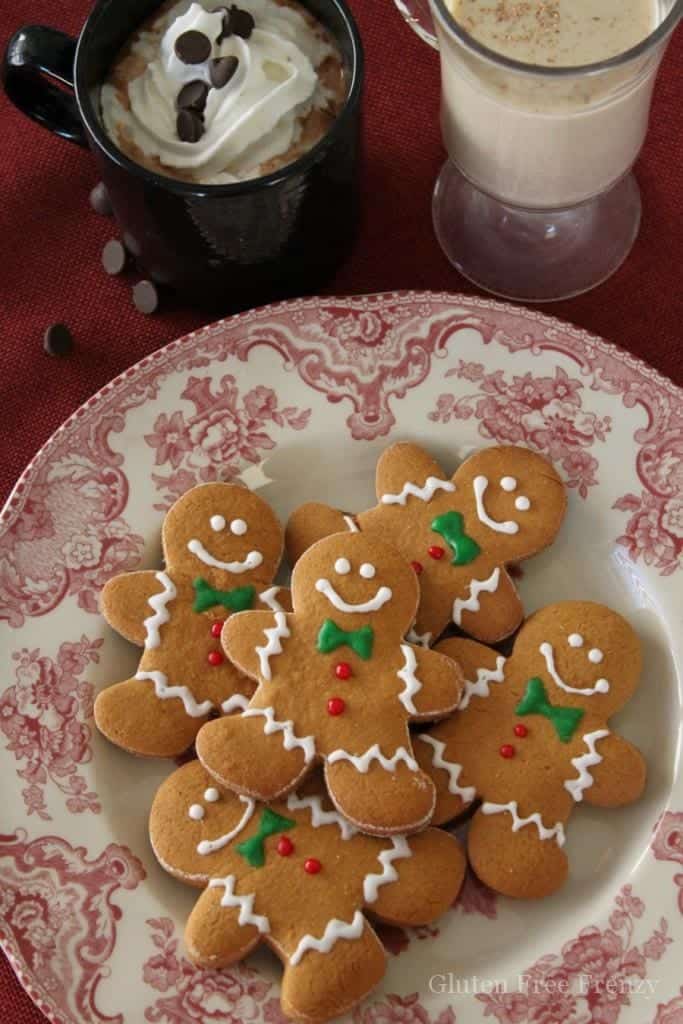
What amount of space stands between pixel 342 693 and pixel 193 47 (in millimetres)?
671

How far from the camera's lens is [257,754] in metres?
1.23

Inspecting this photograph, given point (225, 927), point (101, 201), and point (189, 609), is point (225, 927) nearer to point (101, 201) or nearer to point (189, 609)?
point (189, 609)

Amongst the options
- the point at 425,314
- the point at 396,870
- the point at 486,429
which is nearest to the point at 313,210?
the point at 425,314

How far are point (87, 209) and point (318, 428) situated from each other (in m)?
0.45

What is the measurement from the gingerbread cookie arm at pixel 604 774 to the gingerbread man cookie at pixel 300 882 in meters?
0.14

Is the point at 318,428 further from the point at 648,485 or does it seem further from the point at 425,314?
the point at 648,485

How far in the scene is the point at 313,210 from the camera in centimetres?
143

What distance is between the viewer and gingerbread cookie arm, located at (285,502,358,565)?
1.38m

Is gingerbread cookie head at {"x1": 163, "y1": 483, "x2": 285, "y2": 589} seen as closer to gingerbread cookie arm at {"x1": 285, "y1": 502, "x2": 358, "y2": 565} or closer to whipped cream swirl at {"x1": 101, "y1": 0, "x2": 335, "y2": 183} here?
gingerbread cookie arm at {"x1": 285, "y1": 502, "x2": 358, "y2": 565}

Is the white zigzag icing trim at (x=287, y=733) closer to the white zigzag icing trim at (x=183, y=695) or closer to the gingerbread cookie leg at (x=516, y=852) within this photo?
the white zigzag icing trim at (x=183, y=695)

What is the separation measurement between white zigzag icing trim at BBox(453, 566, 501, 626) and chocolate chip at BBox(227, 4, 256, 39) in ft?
2.02

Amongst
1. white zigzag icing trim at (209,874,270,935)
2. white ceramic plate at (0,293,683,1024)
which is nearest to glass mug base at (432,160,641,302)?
white ceramic plate at (0,293,683,1024)

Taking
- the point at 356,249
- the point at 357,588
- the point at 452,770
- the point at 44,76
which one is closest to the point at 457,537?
the point at 357,588

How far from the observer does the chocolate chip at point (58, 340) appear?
5.08ft
